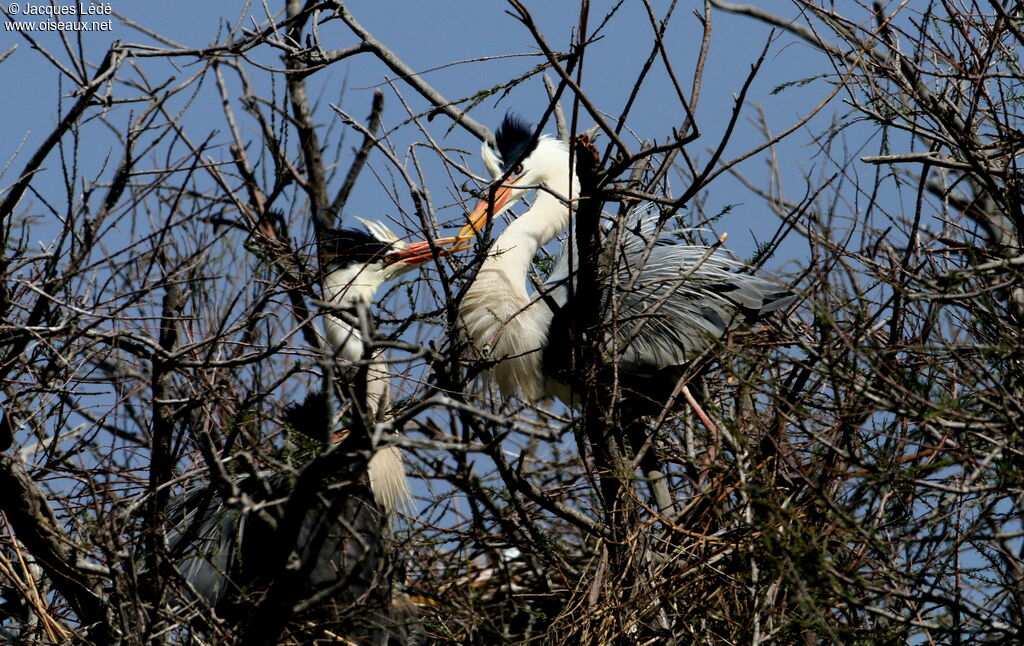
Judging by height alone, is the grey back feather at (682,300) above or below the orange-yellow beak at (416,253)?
below

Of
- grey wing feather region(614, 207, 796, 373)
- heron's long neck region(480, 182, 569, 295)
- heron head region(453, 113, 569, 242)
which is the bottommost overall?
grey wing feather region(614, 207, 796, 373)

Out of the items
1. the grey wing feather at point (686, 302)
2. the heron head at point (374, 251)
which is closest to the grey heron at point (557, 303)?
the grey wing feather at point (686, 302)

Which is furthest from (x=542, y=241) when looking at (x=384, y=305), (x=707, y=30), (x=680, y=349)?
(x=707, y=30)

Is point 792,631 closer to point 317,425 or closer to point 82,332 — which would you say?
point 317,425

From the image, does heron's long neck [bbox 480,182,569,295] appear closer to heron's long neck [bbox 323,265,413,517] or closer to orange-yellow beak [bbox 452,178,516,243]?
Answer: orange-yellow beak [bbox 452,178,516,243]

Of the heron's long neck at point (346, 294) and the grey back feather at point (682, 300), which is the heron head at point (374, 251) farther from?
the grey back feather at point (682, 300)

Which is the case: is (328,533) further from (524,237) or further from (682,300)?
(682,300)

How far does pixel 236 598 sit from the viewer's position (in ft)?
8.55

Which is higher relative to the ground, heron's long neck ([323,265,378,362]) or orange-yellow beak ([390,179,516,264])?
orange-yellow beak ([390,179,516,264])

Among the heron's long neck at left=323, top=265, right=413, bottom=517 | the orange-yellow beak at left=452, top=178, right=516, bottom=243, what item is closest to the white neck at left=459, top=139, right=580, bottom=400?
the orange-yellow beak at left=452, top=178, right=516, bottom=243

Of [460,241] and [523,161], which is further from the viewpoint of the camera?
[523,161]

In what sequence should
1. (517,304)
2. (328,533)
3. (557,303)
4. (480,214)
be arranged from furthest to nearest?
(480,214) → (517,304) → (557,303) → (328,533)

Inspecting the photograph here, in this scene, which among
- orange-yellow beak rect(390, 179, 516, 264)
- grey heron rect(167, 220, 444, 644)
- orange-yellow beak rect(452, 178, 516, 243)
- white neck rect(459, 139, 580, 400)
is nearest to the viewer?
grey heron rect(167, 220, 444, 644)

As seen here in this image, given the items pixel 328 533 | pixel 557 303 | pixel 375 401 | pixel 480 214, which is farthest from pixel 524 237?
pixel 328 533
